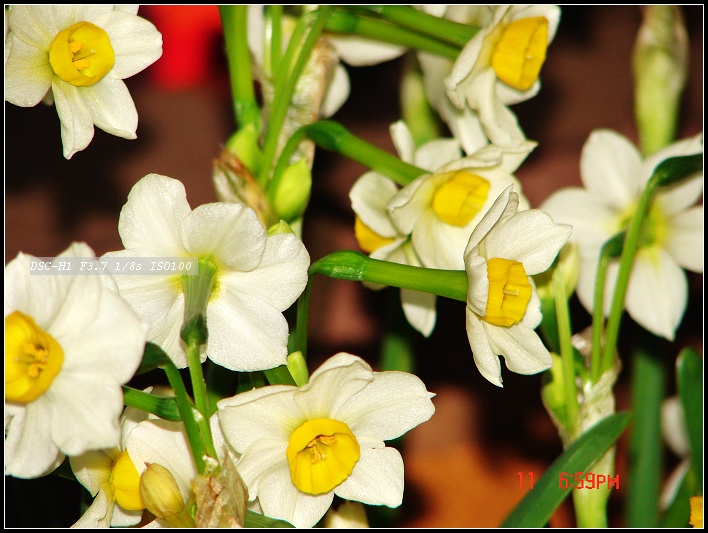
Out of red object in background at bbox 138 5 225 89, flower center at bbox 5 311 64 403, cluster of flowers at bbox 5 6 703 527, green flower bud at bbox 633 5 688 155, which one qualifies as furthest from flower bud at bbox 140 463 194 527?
red object in background at bbox 138 5 225 89

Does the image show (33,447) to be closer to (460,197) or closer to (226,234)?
(226,234)

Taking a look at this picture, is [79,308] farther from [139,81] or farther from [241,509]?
[139,81]

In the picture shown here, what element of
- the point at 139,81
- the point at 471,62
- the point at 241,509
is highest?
the point at 471,62

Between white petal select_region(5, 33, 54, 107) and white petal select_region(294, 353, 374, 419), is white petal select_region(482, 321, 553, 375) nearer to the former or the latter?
white petal select_region(294, 353, 374, 419)

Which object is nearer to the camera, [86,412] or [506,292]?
[86,412]

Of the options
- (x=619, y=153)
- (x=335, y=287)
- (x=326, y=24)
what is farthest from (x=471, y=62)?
(x=335, y=287)

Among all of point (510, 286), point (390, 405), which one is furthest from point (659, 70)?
point (390, 405)
